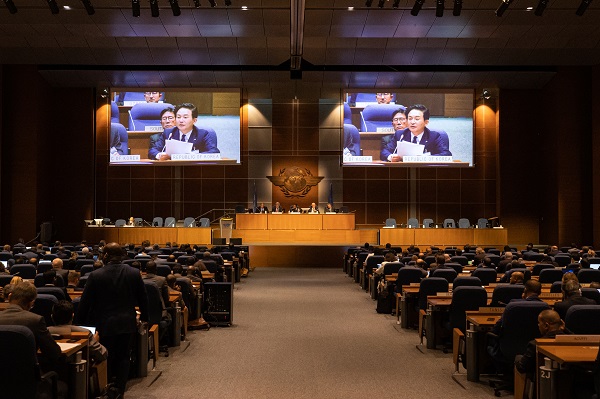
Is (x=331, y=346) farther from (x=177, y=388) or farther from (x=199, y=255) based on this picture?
(x=199, y=255)

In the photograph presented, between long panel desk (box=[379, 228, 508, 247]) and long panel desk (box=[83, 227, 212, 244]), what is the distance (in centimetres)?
676

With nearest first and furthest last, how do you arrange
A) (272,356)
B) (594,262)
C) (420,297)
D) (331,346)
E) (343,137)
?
(272,356), (331,346), (420,297), (594,262), (343,137)

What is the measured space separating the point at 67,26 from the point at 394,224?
14380mm

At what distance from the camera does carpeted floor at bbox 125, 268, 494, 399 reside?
24.5 feet

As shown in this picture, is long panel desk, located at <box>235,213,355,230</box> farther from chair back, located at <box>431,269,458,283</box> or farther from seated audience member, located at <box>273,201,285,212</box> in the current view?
chair back, located at <box>431,269,458,283</box>

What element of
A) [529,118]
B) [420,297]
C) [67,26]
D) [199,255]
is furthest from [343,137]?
[420,297]

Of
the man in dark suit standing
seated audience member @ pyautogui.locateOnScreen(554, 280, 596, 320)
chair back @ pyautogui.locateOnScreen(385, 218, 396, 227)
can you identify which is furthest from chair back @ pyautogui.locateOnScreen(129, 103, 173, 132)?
seated audience member @ pyautogui.locateOnScreen(554, 280, 596, 320)

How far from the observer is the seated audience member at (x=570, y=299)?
23.7 ft

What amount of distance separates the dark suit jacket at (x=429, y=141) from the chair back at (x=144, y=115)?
30.6 feet

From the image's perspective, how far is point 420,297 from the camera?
36.7 ft

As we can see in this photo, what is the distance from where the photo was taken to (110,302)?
22.0ft

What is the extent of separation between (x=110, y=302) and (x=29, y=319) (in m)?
1.54

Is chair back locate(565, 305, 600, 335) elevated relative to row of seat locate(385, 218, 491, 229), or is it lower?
lower

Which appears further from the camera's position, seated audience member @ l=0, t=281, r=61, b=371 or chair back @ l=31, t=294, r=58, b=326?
chair back @ l=31, t=294, r=58, b=326
